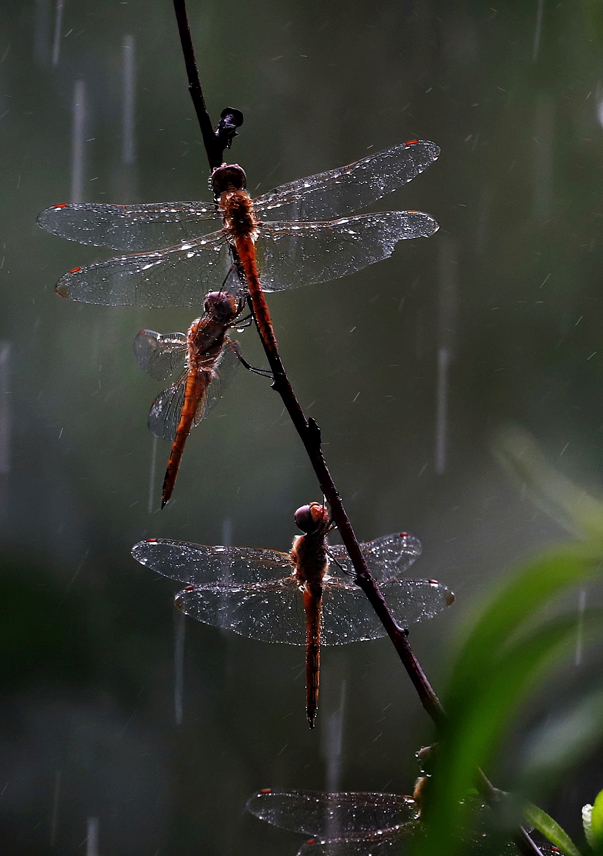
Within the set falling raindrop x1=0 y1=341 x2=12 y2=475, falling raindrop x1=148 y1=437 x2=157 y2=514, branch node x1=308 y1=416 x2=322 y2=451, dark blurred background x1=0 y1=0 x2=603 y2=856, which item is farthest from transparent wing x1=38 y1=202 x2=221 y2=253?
falling raindrop x1=0 y1=341 x2=12 y2=475

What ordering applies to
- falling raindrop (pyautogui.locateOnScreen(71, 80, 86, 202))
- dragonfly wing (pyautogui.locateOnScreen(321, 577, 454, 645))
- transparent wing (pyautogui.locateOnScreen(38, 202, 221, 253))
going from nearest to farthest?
transparent wing (pyautogui.locateOnScreen(38, 202, 221, 253)) < dragonfly wing (pyautogui.locateOnScreen(321, 577, 454, 645)) < falling raindrop (pyautogui.locateOnScreen(71, 80, 86, 202))

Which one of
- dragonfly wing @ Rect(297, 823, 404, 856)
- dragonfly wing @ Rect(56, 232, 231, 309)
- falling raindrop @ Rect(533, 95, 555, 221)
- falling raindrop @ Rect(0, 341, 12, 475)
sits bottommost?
dragonfly wing @ Rect(297, 823, 404, 856)

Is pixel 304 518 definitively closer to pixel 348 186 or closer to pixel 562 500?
pixel 348 186

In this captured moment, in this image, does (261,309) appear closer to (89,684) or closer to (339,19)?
(89,684)

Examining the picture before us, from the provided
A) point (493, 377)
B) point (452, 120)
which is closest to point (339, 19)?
point (452, 120)

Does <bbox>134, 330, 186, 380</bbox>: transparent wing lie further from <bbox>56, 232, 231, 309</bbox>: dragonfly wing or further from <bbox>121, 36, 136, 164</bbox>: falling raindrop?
<bbox>121, 36, 136, 164</bbox>: falling raindrop

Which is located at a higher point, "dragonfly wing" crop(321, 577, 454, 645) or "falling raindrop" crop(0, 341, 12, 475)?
"falling raindrop" crop(0, 341, 12, 475)

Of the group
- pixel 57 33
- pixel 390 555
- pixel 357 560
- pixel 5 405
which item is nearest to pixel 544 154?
pixel 57 33
